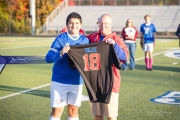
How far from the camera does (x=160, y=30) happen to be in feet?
143

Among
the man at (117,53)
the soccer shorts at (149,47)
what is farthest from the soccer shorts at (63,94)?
the soccer shorts at (149,47)

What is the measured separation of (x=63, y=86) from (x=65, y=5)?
4878 cm

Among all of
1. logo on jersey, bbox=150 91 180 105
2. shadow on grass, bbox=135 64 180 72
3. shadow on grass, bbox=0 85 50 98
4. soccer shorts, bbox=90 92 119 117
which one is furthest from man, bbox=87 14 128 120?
shadow on grass, bbox=135 64 180 72

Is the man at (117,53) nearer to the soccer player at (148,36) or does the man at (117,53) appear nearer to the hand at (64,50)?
the hand at (64,50)

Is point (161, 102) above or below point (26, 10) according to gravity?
below

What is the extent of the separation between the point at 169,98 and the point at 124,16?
3996 centimetres

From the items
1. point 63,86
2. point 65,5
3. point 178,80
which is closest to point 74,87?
point 63,86

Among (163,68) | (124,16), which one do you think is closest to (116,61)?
(163,68)

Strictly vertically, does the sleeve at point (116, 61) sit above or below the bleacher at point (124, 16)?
below

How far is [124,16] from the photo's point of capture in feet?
160

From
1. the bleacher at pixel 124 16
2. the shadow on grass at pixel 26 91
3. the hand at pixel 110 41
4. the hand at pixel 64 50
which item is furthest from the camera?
the bleacher at pixel 124 16

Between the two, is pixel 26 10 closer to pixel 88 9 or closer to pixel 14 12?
pixel 14 12

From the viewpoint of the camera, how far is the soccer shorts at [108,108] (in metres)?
5.75

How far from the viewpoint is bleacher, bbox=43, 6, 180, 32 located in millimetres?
45344
